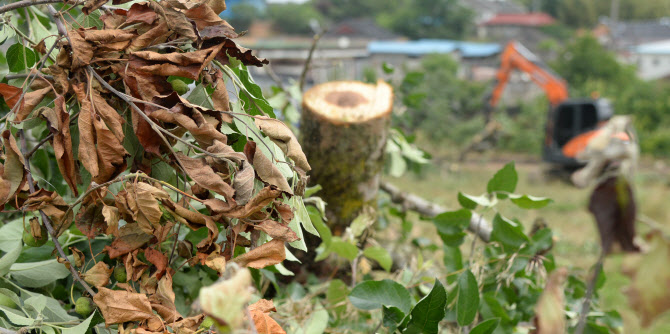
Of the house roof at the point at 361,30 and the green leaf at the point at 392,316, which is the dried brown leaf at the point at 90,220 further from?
the house roof at the point at 361,30

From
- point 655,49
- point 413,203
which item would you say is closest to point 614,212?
point 413,203

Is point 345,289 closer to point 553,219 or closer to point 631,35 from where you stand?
point 553,219

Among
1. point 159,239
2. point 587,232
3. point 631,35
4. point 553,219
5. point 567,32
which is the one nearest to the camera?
point 159,239

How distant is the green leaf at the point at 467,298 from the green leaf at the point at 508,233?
0.87 feet

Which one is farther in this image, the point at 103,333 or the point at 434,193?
the point at 434,193

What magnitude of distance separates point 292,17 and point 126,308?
32.1 metres

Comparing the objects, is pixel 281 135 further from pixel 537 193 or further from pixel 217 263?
pixel 537 193

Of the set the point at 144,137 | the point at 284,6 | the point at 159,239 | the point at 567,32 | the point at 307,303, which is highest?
the point at 144,137

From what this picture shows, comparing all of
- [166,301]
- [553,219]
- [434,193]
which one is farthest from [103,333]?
[434,193]

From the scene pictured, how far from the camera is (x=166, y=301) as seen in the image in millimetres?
597

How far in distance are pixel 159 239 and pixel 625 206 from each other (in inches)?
18.5

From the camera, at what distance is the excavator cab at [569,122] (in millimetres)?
8133

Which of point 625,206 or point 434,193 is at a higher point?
point 625,206

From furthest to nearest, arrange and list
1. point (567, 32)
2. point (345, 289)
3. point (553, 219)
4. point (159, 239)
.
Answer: point (567, 32), point (553, 219), point (345, 289), point (159, 239)
